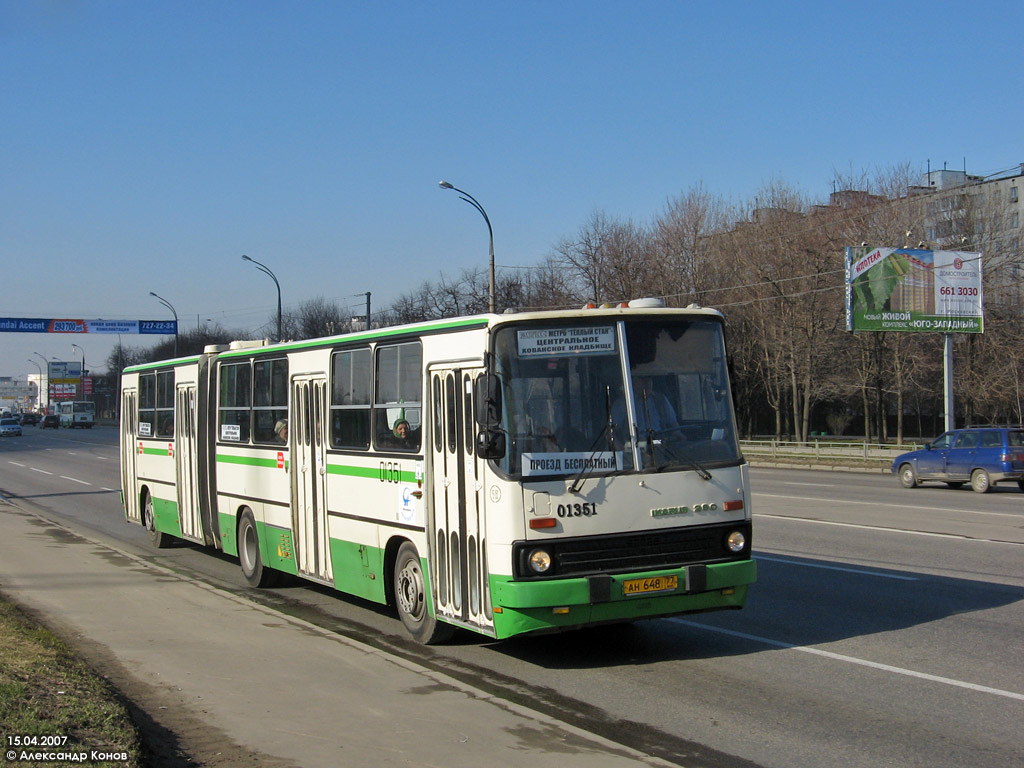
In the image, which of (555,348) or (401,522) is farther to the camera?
(401,522)

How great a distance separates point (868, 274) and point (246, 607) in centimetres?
2915

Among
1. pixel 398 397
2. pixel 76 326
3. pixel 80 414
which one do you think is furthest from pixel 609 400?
pixel 80 414

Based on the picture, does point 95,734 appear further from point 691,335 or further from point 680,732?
point 691,335

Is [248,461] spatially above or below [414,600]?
above

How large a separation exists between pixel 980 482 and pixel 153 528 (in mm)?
19311

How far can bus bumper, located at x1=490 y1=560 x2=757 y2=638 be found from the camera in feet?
25.1

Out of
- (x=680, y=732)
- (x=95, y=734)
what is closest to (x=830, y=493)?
(x=680, y=732)

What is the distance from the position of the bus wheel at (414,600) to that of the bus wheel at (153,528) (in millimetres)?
8653

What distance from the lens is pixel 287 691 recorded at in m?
7.09

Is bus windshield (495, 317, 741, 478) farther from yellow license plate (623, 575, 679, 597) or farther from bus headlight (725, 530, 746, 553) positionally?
yellow license plate (623, 575, 679, 597)

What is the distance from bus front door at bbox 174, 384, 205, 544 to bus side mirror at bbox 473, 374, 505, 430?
7963 mm

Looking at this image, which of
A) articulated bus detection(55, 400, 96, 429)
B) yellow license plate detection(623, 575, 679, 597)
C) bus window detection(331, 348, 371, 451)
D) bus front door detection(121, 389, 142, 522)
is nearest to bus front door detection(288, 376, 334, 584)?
bus window detection(331, 348, 371, 451)

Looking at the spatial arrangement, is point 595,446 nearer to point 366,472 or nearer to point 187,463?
point 366,472

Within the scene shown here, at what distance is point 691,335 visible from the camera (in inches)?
336
